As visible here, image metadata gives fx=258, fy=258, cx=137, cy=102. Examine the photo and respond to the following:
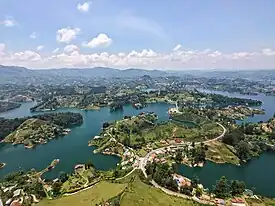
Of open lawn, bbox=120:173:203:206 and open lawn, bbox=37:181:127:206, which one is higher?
open lawn, bbox=120:173:203:206

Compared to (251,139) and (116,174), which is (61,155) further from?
(251,139)

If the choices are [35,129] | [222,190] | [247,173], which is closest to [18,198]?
[222,190]

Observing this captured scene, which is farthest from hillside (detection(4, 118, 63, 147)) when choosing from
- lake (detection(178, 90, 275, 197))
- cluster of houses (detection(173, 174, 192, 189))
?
cluster of houses (detection(173, 174, 192, 189))

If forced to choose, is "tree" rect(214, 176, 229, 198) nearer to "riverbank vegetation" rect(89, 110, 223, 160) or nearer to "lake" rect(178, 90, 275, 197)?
"lake" rect(178, 90, 275, 197)

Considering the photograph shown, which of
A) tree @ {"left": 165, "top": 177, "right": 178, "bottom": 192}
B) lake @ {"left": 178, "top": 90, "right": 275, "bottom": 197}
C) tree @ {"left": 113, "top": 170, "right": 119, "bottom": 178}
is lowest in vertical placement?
lake @ {"left": 178, "top": 90, "right": 275, "bottom": 197}

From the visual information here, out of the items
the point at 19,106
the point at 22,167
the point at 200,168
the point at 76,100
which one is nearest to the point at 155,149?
the point at 200,168

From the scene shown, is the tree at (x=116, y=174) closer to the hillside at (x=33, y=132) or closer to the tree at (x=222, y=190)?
the tree at (x=222, y=190)

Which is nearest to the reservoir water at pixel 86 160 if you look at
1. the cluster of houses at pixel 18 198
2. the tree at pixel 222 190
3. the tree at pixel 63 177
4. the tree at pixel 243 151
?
the tree at pixel 243 151
